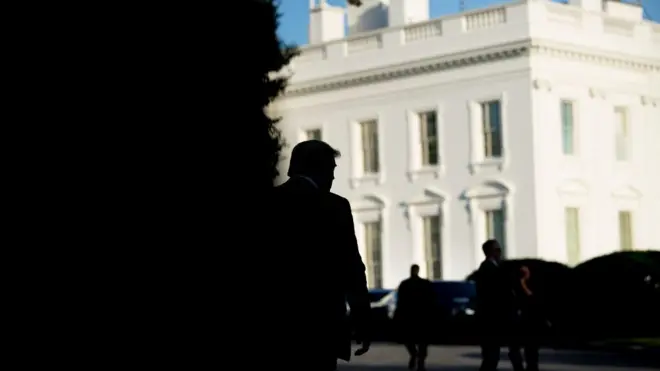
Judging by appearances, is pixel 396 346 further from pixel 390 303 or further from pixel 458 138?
pixel 458 138

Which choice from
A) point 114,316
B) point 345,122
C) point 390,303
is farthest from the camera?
point 345,122

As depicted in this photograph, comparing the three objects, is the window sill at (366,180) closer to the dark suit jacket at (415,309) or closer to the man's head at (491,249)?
the dark suit jacket at (415,309)

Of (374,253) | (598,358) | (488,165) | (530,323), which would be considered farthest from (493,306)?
(374,253)

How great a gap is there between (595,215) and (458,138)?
5215 mm

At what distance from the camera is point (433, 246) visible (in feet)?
200

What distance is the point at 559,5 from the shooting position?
193 ft

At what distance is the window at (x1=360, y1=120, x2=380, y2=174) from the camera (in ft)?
208

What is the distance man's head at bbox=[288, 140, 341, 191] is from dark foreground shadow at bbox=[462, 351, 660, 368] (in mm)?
21338

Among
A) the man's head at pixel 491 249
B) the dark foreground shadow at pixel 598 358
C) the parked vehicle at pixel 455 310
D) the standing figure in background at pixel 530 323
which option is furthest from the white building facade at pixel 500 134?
the man's head at pixel 491 249

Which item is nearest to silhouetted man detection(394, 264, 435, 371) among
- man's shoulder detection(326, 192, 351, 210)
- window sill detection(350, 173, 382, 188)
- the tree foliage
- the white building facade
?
the tree foliage

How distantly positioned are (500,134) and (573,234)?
4.01 m

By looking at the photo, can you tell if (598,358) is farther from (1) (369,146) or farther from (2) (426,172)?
(1) (369,146)

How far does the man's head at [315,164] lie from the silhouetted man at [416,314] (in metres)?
19.1

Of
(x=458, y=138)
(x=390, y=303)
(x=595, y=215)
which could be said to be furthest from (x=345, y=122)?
(x=390, y=303)
